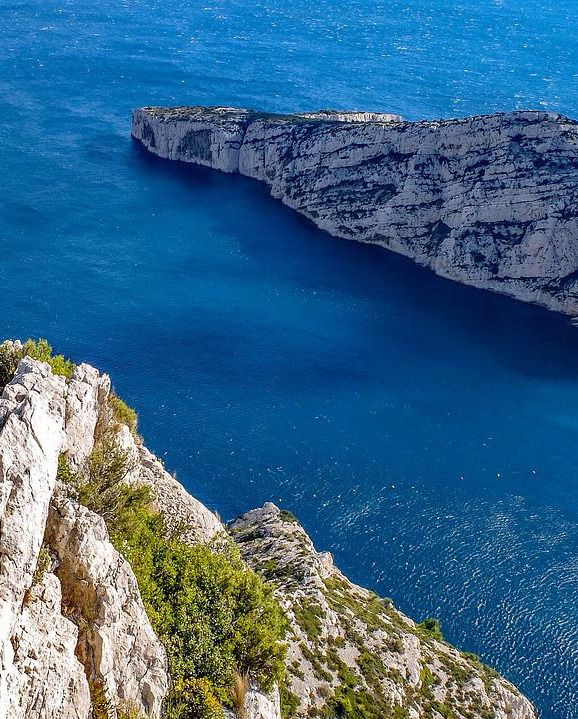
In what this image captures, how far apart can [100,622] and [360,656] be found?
62.1 ft

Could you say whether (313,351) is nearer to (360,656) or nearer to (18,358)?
(360,656)

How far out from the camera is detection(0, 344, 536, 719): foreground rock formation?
19109mm

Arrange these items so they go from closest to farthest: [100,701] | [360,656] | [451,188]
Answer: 1. [100,701]
2. [360,656]
3. [451,188]

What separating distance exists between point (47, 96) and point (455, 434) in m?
93.5

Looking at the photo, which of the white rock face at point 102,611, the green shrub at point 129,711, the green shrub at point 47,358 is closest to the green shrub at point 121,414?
the green shrub at point 47,358

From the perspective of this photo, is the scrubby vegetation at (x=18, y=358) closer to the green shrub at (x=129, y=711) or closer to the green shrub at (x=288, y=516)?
the green shrub at (x=129, y=711)

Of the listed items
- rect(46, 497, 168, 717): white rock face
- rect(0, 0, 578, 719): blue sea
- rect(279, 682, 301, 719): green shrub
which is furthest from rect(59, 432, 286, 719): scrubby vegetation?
rect(0, 0, 578, 719): blue sea

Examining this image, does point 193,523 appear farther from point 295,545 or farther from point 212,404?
point 212,404

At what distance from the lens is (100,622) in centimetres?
2178

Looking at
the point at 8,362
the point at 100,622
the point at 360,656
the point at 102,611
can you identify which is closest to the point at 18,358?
the point at 8,362

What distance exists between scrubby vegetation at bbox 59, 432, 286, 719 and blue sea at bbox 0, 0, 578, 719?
23.8 meters

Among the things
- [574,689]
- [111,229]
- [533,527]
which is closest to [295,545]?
[574,689]

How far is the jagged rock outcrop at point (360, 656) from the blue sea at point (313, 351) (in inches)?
336

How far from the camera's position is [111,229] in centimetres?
9681
